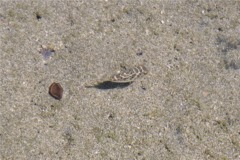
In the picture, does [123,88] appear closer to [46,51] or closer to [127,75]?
[127,75]

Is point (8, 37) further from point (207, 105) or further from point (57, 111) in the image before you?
point (207, 105)

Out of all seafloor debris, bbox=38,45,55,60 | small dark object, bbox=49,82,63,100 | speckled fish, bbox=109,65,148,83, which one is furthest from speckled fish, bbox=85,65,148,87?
seafloor debris, bbox=38,45,55,60

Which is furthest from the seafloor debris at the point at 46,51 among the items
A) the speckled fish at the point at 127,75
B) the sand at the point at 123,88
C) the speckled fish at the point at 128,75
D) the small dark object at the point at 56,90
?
the speckled fish at the point at 128,75

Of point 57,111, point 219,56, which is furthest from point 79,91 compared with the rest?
point 219,56

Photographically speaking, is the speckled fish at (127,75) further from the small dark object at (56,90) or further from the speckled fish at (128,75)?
the small dark object at (56,90)

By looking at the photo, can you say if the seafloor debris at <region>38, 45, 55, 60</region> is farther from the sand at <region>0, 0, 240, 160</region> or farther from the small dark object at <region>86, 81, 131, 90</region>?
the small dark object at <region>86, 81, 131, 90</region>

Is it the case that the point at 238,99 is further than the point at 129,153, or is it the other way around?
the point at 238,99
